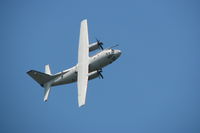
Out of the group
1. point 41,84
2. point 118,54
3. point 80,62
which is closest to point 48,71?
point 41,84

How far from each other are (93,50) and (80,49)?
3055 mm

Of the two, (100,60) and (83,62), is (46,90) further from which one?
(100,60)

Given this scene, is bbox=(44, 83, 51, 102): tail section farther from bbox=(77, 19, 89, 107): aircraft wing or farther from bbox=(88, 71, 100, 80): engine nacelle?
bbox=(88, 71, 100, 80): engine nacelle

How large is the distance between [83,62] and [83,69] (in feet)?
6.62

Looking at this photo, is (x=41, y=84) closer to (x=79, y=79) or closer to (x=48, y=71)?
(x=48, y=71)

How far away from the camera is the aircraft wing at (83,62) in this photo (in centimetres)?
8675

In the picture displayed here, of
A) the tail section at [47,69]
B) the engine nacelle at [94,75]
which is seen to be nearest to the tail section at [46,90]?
the tail section at [47,69]

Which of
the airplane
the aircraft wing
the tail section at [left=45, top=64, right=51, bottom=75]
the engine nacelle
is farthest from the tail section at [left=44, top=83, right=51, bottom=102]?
the engine nacelle

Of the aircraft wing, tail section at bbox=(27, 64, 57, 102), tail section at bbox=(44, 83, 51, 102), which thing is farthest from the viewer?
tail section at bbox=(27, 64, 57, 102)

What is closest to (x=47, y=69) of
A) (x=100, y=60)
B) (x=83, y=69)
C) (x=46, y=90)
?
(x=46, y=90)

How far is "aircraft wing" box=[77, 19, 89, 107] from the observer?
86.8 meters

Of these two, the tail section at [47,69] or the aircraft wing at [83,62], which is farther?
the tail section at [47,69]

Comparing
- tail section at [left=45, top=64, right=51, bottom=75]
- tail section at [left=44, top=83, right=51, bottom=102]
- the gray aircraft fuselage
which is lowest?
tail section at [left=44, top=83, right=51, bottom=102]

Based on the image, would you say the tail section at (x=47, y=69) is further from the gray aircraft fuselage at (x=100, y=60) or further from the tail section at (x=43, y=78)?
the gray aircraft fuselage at (x=100, y=60)
